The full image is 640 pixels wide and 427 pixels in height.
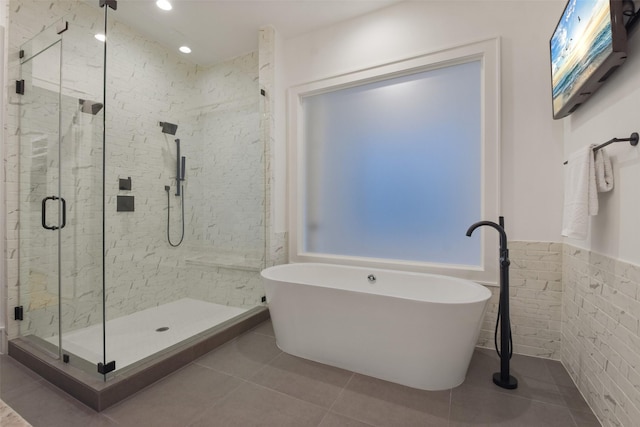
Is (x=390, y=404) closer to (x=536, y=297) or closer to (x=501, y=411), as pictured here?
(x=501, y=411)

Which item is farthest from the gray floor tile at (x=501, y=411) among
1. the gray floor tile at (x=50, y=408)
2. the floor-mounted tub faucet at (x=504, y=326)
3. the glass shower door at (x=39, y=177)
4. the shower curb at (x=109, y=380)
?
the glass shower door at (x=39, y=177)

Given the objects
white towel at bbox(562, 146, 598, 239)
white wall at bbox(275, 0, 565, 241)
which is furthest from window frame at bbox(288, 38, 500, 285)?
white towel at bbox(562, 146, 598, 239)

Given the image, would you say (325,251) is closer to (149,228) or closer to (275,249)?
(275,249)

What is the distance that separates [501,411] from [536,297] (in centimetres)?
91

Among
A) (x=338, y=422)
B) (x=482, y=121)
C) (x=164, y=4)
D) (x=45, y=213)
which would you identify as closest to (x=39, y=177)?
(x=45, y=213)

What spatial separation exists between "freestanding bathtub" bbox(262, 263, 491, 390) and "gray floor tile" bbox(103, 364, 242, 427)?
0.56 metres

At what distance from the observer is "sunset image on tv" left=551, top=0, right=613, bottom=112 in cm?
117

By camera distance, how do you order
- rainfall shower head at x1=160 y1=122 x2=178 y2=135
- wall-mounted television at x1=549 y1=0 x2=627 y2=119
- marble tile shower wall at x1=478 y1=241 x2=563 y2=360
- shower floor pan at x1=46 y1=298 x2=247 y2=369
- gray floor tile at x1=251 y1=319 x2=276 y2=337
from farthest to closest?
rainfall shower head at x1=160 y1=122 x2=178 y2=135, gray floor tile at x1=251 y1=319 x2=276 y2=337, marble tile shower wall at x1=478 y1=241 x2=563 y2=360, shower floor pan at x1=46 y1=298 x2=247 y2=369, wall-mounted television at x1=549 y1=0 x2=627 y2=119

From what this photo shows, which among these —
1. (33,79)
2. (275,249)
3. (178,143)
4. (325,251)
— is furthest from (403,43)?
(33,79)

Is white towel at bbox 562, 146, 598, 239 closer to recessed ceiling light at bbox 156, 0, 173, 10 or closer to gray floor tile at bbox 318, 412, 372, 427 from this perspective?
gray floor tile at bbox 318, 412, 372, 427

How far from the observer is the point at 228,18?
260cm

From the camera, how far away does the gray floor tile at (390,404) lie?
1.39 metres

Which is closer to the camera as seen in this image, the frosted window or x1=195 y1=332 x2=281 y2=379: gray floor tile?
x1=195 y1=332 x2=281 y2=379: gray floor tile

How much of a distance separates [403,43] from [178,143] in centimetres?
258
